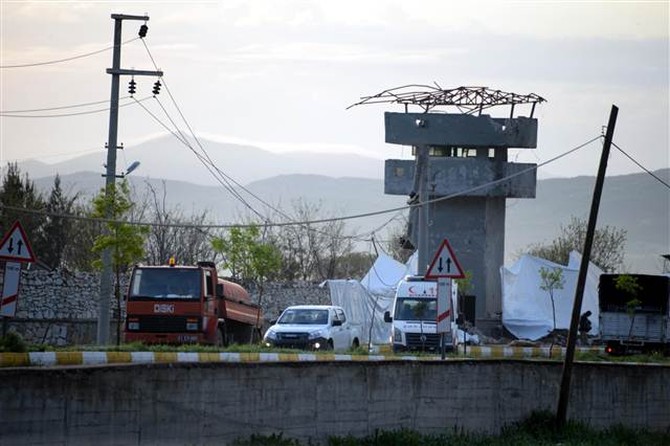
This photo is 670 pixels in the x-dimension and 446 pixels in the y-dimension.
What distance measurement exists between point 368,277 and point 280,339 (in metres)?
24.6

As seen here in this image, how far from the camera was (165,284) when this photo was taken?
114 feet

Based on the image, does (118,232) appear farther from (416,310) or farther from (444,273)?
(444,273)

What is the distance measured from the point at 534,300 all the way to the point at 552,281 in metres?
4.28

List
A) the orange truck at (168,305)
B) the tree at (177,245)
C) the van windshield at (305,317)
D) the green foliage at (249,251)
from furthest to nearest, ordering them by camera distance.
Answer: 1. the tree at (177,245)
2. the green foliage at (249,251)
3. the van windshield at (305,317)
4. the orange truck at (168,305)

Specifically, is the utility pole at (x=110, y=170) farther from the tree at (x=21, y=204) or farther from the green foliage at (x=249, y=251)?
the tree at (x=21, y=204)

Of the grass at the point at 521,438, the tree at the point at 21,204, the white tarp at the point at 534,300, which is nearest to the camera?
the grass at the point at 521,438

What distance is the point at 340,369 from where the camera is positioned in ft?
64.4

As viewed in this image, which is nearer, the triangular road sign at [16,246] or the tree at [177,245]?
the triangular road sign at [16,246]

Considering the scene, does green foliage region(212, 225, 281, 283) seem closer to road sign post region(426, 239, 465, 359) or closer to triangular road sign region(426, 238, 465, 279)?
road sign post region(426, 239, 465, 359)

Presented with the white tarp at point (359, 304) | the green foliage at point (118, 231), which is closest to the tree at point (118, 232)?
the green foliage at point (118, 231)

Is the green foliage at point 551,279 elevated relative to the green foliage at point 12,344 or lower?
elevated

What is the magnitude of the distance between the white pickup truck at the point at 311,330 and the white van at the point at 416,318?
1653 mm

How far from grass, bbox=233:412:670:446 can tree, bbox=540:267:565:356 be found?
3431cm

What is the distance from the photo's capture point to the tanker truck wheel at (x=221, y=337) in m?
36.2
